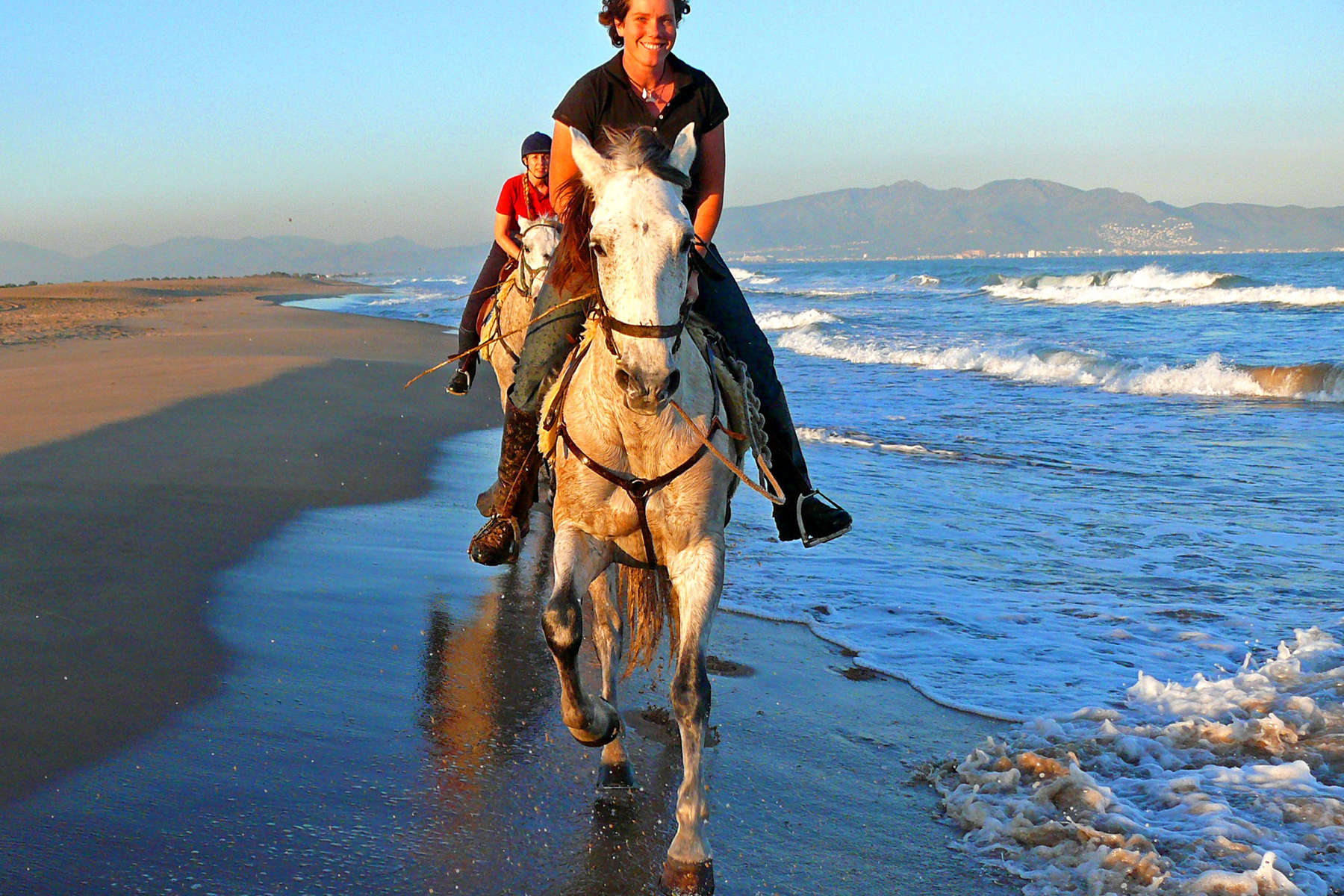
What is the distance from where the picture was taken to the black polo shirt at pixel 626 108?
4.75m

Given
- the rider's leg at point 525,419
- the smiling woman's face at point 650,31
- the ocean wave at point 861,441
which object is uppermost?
the smiling woman's face at point 650,31

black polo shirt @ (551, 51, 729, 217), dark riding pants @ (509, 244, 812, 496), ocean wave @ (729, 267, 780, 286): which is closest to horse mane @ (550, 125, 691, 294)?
black polo shirt @ (551, 51, 729, 217)

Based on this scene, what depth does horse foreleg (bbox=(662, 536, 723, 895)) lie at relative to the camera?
12.8ft

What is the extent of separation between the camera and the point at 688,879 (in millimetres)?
3859

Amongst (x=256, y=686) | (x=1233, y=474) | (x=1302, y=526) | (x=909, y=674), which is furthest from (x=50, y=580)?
(x=1233, y=474)

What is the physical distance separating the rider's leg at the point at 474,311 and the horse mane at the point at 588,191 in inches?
203

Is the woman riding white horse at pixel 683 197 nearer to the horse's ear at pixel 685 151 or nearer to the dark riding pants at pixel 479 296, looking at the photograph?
the horse's ear at pixel 685 151

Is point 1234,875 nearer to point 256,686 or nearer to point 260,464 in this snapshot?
point 256,686

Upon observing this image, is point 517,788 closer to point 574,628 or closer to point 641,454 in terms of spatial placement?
point 574,628

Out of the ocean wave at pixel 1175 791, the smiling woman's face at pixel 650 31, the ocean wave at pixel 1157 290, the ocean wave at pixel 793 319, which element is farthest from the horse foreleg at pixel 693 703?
the ocean wave at pixel 1157 290

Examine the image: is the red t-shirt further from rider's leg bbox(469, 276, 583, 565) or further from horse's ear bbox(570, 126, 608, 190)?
horse's ear bbox(570, 126, 608, 190)

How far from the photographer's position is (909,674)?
243 inches

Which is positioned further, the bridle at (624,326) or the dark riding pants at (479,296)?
the dark riding pants at (479,296)

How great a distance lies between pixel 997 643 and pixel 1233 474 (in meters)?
6.62
